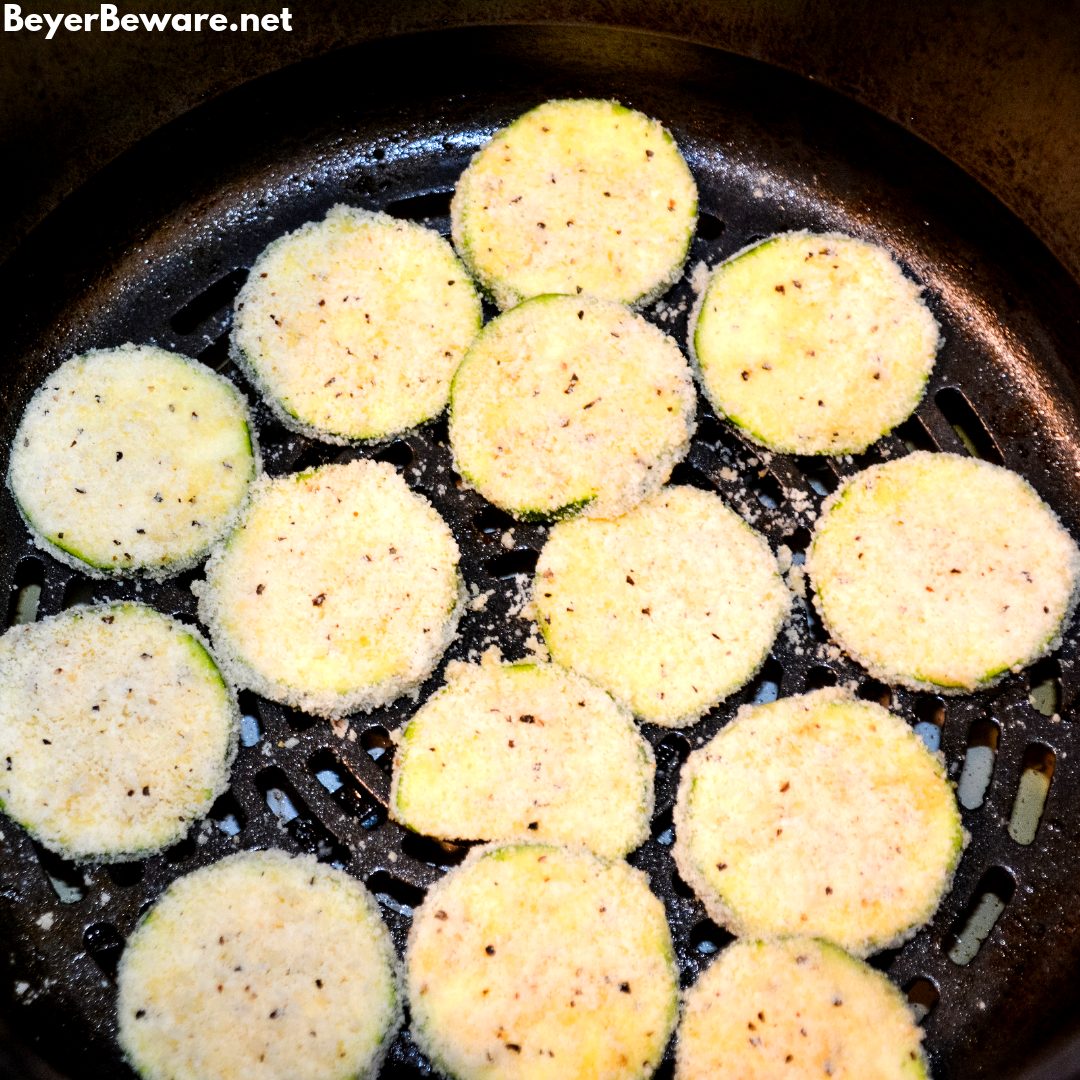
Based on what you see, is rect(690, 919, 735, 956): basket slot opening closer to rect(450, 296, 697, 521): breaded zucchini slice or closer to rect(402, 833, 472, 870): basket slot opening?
rect(402, 833, 472, 870): basket slot opening

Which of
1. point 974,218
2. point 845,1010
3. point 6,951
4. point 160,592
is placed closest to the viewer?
point 845,1010

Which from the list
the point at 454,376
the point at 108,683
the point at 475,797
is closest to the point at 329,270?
the point at 454,376

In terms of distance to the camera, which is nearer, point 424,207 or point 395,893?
point 395,893

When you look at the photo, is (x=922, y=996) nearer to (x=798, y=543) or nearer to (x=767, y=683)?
(x=767, y=683)

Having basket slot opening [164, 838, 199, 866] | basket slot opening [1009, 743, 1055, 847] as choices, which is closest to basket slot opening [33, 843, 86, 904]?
basket slot opening [164, 838, 199, 866]

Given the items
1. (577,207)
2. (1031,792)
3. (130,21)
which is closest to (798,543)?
(1031,792)

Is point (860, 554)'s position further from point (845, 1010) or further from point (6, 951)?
point (6, 951)
